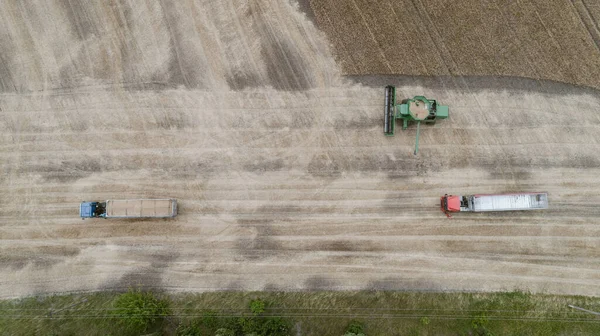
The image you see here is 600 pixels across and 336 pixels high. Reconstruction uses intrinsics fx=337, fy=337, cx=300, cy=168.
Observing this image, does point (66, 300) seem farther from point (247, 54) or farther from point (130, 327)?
point (247, 54)

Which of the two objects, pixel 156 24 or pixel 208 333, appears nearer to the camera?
pixel 208 333

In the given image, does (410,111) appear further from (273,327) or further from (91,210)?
(91,210)

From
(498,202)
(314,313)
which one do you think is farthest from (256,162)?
(498,202)

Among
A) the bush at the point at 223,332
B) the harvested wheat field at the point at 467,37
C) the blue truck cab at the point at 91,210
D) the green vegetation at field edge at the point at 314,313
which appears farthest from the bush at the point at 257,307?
the harvested wheat field at the point at 467,37

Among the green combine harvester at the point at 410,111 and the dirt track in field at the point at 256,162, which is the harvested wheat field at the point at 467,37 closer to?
the dirt track in field at the point at 256,162

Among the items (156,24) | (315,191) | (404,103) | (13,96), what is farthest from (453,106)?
(13,96)

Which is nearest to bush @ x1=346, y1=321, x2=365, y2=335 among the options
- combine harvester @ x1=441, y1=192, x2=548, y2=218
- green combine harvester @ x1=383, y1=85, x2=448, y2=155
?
combine harvester @ x1=441, y1=192, x2=548, y2=218
